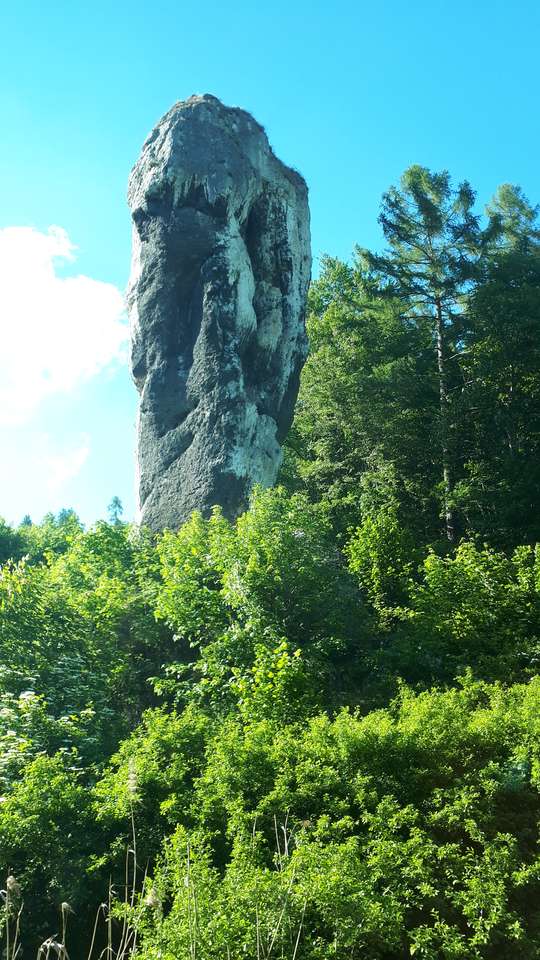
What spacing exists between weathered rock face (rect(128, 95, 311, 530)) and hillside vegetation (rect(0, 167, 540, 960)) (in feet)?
5.92

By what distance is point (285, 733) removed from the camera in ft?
28.9

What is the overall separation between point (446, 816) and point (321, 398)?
1629 cm

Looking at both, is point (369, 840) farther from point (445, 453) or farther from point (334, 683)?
point (445, 453)

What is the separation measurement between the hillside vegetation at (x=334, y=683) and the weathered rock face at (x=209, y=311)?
71.0 inches

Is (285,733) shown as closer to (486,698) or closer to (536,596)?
(486,698)

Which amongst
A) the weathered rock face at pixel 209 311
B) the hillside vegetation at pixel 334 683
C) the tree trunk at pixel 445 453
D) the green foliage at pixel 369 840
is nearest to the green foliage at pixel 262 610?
the hillside vegetation at pixel 334 683

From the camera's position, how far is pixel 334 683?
1235cm

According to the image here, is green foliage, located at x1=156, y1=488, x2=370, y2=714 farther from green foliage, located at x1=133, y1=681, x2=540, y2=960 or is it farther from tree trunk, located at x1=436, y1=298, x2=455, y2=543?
tree trunk, located at x1=436, y1=298, x2=455, y2=543

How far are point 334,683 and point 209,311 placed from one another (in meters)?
8.74

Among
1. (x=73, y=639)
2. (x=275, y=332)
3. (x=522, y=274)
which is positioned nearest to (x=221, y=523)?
(x=73, y=639)

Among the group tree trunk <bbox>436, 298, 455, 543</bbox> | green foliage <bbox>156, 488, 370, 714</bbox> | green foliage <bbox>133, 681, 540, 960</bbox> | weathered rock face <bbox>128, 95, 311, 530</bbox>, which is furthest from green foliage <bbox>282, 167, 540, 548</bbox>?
green foliage <bbox>133, 681, 540, 960</bbox>

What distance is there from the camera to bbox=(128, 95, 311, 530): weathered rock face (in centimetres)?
1719

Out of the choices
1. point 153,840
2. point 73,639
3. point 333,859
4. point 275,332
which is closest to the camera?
point 333,859

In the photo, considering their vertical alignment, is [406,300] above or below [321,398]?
above
